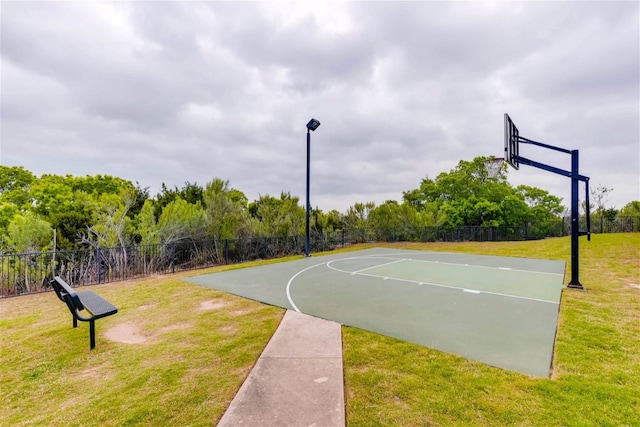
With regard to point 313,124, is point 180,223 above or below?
below

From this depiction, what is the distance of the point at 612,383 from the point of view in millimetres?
2752

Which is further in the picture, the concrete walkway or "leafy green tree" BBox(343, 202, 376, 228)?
"leafy green tree" BBox(343, 202, 376, 228)

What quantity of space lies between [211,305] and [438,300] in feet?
15.1

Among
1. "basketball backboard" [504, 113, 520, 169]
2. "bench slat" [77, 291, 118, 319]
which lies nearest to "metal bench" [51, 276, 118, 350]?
"bench slat" [77, 291, 118, 319]

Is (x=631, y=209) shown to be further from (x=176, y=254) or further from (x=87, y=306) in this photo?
(x=87, y=306)

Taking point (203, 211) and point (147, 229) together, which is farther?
point (203, 211)

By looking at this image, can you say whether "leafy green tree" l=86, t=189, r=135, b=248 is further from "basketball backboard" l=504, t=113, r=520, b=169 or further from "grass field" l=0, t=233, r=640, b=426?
"basketball backboard" l=504, t=113, r=520, b=169

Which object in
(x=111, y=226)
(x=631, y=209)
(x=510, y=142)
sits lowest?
(x=111, y=226)

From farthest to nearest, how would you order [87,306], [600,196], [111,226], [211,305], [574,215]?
1. [600,196]
2. [111,226]
3. [574,215]
4. [211,305]
5. [87,306]

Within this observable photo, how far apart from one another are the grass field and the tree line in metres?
6.09

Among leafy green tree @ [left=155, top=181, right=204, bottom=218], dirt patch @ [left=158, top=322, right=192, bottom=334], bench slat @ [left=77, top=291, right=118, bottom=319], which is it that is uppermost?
leafy green tree @ [left=155, top=181, right=204, bottom=218]

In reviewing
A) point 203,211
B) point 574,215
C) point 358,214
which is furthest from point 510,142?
point 358,214

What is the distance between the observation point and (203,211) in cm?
1234

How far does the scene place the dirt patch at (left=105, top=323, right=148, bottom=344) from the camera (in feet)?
13.0
